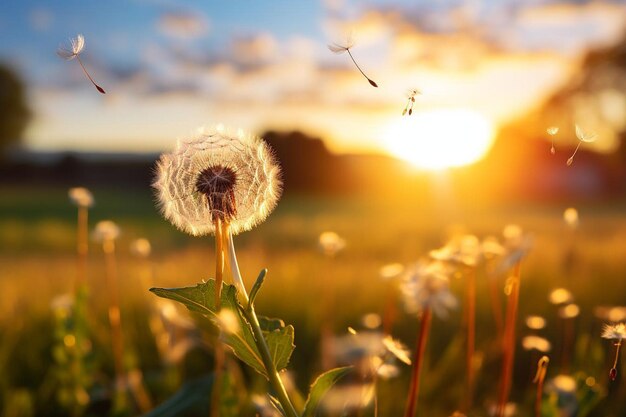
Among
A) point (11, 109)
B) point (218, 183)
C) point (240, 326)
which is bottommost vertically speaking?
point (240, 326)

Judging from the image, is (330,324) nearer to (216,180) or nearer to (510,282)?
(510,282)

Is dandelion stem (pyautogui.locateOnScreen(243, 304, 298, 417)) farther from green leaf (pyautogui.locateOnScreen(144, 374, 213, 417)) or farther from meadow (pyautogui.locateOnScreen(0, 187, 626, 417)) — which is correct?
meadow (pyautogui.locateOnScreen(0, 187, 626, 417))

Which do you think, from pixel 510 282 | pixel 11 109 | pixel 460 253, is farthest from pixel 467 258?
pixel 11 109

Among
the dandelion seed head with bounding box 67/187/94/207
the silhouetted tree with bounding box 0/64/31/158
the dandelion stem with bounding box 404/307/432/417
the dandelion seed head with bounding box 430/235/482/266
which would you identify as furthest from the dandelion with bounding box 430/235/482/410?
the silhouetted tree with bounding box 0/64/31/158

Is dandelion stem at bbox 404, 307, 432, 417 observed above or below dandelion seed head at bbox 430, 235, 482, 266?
below

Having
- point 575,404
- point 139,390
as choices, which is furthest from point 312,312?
point 575,404

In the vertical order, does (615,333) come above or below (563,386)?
above

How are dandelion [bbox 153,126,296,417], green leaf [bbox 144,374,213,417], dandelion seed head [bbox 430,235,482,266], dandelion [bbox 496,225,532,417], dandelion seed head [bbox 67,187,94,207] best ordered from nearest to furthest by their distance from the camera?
dandelion [bbox 153,126,296,417] < dandelion seed head [bbox 430,235,482,266] < dandelion [bbox 496,225,532,417] < green leaf [bbox 144,374,213,417] < dandelion seed head [bbox 67,187,94,207]

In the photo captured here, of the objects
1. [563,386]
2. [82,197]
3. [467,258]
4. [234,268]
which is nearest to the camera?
[234,268]
